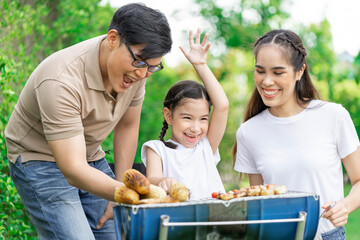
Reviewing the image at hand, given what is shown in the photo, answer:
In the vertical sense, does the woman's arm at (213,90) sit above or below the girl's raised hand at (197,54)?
below

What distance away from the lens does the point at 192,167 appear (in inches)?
118

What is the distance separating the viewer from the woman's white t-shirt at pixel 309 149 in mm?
2916

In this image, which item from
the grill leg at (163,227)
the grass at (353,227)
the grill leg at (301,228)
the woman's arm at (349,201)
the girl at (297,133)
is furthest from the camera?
the grass at (353,227)

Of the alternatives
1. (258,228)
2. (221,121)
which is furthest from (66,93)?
(258,228)

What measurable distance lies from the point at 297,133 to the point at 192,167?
680 millimetres

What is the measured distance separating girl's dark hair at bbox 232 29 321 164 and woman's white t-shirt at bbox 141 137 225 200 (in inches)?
20.3

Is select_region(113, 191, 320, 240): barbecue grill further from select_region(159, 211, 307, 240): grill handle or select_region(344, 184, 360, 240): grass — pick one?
select_region(344, 184, 360, 240): grass

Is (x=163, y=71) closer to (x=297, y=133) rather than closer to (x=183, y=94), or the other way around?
(x=183, y=94)

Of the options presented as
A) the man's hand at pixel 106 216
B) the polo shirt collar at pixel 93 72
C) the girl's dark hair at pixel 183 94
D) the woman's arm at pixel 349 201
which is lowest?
the man's hand at pixel 106 216

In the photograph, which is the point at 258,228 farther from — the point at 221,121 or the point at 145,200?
the point at 221,121

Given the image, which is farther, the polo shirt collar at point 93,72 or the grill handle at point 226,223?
the polo shirt collar at point 93,72

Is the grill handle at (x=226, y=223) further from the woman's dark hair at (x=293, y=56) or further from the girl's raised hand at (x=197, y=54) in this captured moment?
the girl's raised hand at (x=197, y=54)

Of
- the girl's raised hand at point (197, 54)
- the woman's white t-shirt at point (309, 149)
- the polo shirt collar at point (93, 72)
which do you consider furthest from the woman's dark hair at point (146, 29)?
Answer: the woman's white t-shirt at point (309, 149)

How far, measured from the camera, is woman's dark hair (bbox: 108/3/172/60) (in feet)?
8.45
